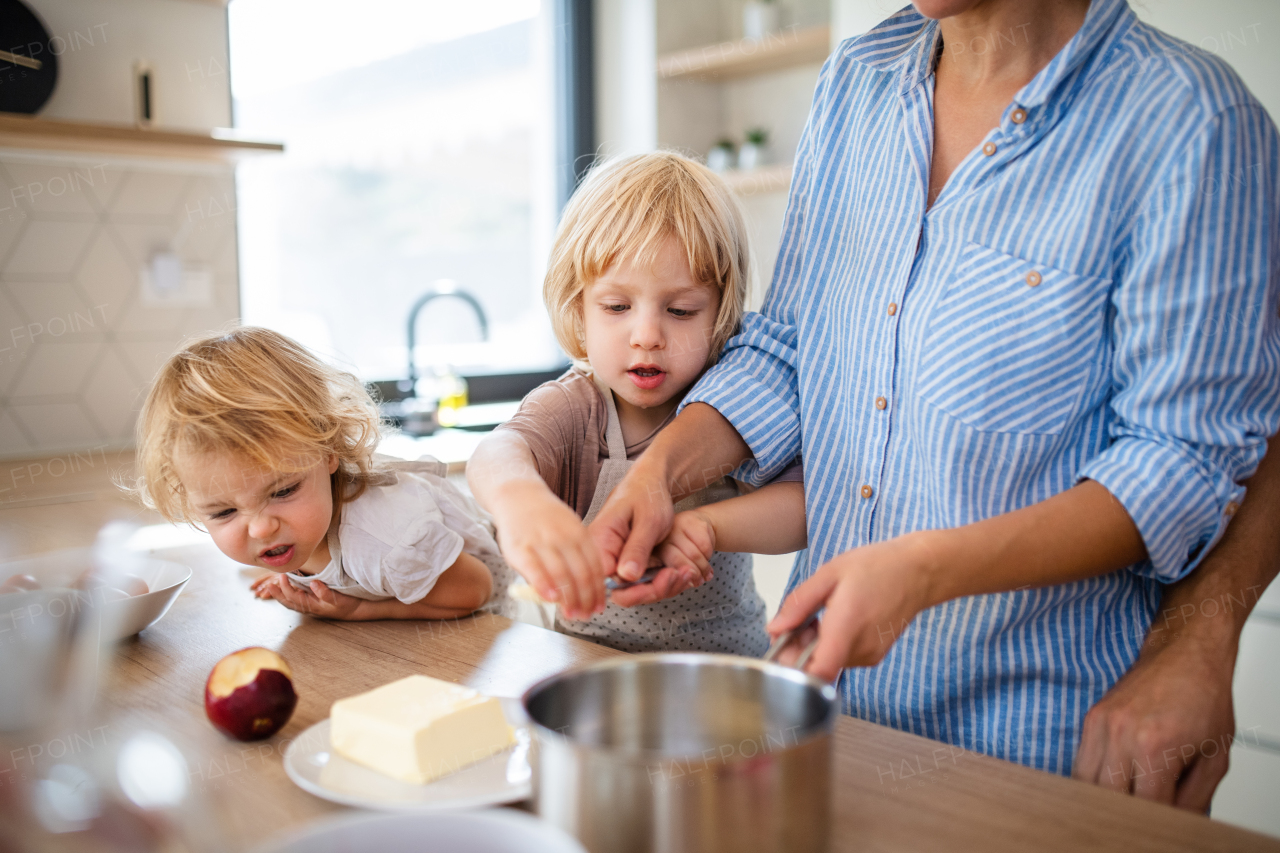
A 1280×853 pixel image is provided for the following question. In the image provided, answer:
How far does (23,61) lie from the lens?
1967 millimetres

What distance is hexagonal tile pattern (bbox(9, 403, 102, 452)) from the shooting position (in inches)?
83.0

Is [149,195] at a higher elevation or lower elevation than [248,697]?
higher

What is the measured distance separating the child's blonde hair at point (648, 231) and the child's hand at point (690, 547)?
1.09ft

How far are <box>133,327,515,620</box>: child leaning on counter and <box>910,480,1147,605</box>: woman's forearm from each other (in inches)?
22.0

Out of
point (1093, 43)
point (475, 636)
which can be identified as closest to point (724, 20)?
point (1093, 43)

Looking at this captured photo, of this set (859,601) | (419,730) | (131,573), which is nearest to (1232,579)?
(859,601)

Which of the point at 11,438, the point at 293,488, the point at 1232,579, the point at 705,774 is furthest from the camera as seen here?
the point at 11,438

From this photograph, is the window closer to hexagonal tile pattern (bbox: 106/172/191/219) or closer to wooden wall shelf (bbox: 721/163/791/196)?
hexagonal tile pattern (bbox: 106/172/191/219)

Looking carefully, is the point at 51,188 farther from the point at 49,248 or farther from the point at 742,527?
the point at 742,527

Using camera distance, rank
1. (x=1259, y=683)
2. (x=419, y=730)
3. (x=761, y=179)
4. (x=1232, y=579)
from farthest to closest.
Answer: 1. (x=761, y=179)
2. (x=1259, y=683)
3. (x=1232, y=579)
4. (x=419, y=730)

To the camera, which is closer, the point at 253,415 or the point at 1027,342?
the point at 1027,342

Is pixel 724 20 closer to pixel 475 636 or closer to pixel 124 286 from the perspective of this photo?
pixel 124 286

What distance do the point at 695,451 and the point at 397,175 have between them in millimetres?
2228

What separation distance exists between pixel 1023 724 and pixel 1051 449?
0.83 feet
